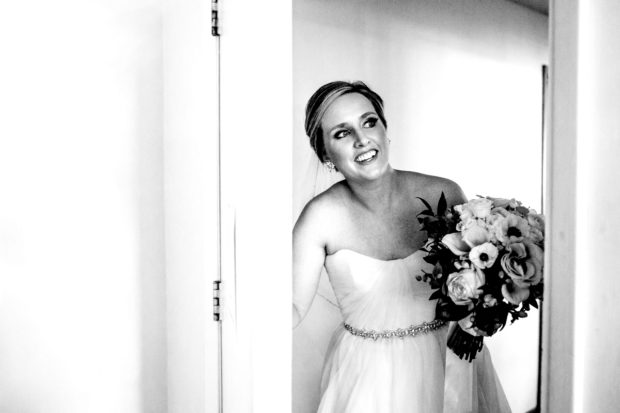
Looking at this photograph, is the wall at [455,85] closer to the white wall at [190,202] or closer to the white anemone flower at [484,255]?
the white anemone flower at [484,255]

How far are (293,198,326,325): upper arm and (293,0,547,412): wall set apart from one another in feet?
0.14

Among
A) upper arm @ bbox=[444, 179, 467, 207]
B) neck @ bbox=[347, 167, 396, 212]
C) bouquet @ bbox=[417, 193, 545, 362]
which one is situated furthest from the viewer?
neck @ bbox=[347, 167, 396, 212]

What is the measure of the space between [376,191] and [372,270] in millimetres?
174

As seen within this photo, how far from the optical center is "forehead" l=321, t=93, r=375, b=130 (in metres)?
1.17

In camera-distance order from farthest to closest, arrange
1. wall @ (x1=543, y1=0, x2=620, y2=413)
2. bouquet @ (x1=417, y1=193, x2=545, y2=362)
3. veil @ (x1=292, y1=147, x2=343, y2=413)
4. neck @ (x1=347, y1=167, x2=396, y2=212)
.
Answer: veil @ (x1=292, y1=147, x2=343, y2=413)
neck @ (x1=347, y1=167, x2=396, y2=212)
bouquet @ (x1=417, y1=193, x2=545, y2=362)
wall @ (x1=543, y1=0, x2=620, y2=413)

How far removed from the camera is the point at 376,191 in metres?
1.15

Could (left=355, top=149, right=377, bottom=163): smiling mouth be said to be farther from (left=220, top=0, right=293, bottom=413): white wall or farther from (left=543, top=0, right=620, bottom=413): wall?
(left=543, top=0, right=620, bottom=413): wall

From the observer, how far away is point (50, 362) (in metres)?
1.73

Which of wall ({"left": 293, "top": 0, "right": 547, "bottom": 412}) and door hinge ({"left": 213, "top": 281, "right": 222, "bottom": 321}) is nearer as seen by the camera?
wall ({"left": 293, "top": 0, "right": 547, "bottom": 412})

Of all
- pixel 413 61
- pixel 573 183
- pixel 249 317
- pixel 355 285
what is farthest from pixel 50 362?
pixel 573 183

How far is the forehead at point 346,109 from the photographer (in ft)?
3.84

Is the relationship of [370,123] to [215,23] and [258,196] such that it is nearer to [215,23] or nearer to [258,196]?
[258,196]

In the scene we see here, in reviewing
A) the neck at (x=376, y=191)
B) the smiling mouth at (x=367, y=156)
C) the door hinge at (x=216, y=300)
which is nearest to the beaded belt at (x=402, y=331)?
the neck at (x=376, y=191)

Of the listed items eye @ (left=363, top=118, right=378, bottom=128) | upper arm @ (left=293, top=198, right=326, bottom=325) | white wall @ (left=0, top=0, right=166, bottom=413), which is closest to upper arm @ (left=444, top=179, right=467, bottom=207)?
eye @ (left=363, top=118, right=378, bottom=128)
